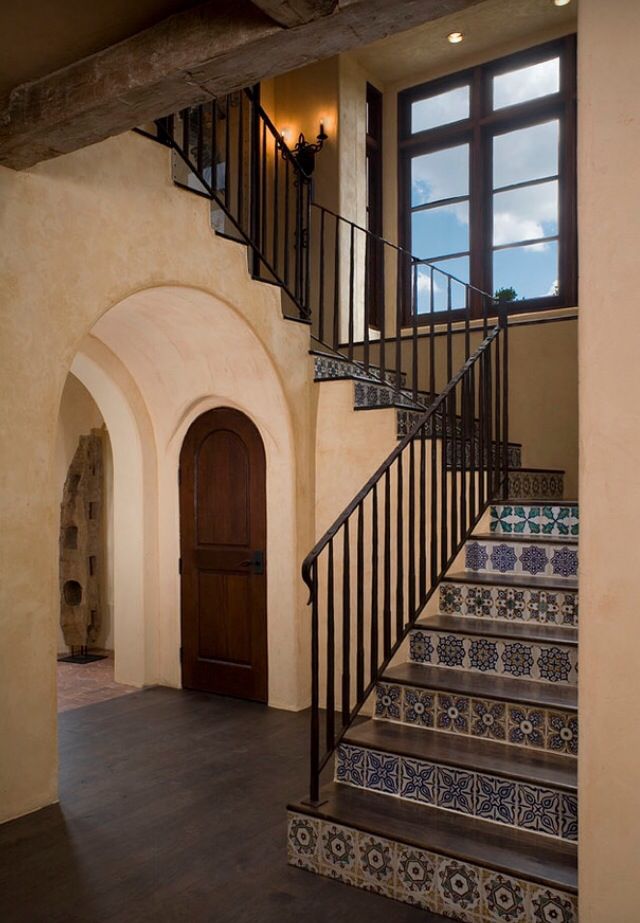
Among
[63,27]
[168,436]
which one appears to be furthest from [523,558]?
[63,27]

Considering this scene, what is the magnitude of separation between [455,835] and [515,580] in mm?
1442

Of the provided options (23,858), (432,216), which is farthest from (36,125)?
(432,216)

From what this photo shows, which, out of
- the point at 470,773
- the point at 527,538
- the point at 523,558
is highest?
the point at 527,538

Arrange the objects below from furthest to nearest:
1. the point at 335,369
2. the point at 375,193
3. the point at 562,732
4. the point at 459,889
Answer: the point at 375,193, the point at 335,369, the point at 562,732, the point at 459,889

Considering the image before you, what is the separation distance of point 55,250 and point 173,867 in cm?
267

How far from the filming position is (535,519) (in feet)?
14.0

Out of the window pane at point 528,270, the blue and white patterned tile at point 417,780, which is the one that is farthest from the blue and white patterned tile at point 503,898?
the window pane at point 528,270

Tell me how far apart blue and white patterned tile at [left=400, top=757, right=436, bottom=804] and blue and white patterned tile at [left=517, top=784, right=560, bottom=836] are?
342 mm

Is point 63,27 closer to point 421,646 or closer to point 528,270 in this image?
point 421,646

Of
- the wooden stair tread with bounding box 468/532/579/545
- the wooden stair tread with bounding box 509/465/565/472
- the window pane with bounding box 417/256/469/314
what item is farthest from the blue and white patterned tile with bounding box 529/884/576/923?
the window pane with bounding box 417/256/469/314

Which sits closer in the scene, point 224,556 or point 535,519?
point 535,519

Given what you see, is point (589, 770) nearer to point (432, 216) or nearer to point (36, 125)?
point (36, 125)

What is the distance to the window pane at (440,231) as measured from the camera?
22.8 feet

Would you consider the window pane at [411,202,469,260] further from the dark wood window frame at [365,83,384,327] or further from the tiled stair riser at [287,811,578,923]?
the tiled stair riser at [287,811,578,923]
